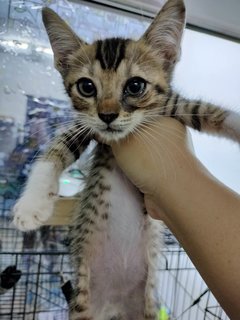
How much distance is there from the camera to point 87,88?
89 cm

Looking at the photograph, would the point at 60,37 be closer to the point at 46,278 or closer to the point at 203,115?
the point at 203,115

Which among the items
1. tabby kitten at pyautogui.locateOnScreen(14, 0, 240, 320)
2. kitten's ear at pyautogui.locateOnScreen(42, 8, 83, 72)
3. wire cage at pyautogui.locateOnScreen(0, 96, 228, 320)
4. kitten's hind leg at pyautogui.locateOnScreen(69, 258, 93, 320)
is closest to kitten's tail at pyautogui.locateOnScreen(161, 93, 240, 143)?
tabby kitten at pyautogui.locateOnScreen(14, 0, 240, 320)

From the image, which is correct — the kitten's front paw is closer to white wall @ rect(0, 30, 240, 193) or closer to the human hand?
the human hand

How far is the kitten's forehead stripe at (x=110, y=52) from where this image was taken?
892 millimetres

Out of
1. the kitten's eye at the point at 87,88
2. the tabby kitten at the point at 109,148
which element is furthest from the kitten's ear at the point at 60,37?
the kitten's eye at the point at 87,88

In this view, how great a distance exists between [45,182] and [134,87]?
0.31 m

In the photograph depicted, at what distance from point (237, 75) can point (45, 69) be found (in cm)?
105

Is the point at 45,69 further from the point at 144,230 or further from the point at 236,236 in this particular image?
the point at 236,236

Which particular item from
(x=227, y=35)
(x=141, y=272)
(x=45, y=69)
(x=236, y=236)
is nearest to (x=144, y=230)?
(x=141, y=272)

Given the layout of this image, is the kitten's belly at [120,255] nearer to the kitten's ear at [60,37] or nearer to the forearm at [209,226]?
the forearm at [209,226]

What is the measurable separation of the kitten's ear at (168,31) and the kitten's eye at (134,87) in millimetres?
124

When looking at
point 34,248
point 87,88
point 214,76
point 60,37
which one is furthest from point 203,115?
point 214,76

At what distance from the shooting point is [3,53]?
1.59 metres

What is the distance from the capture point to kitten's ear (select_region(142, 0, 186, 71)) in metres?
0.87
